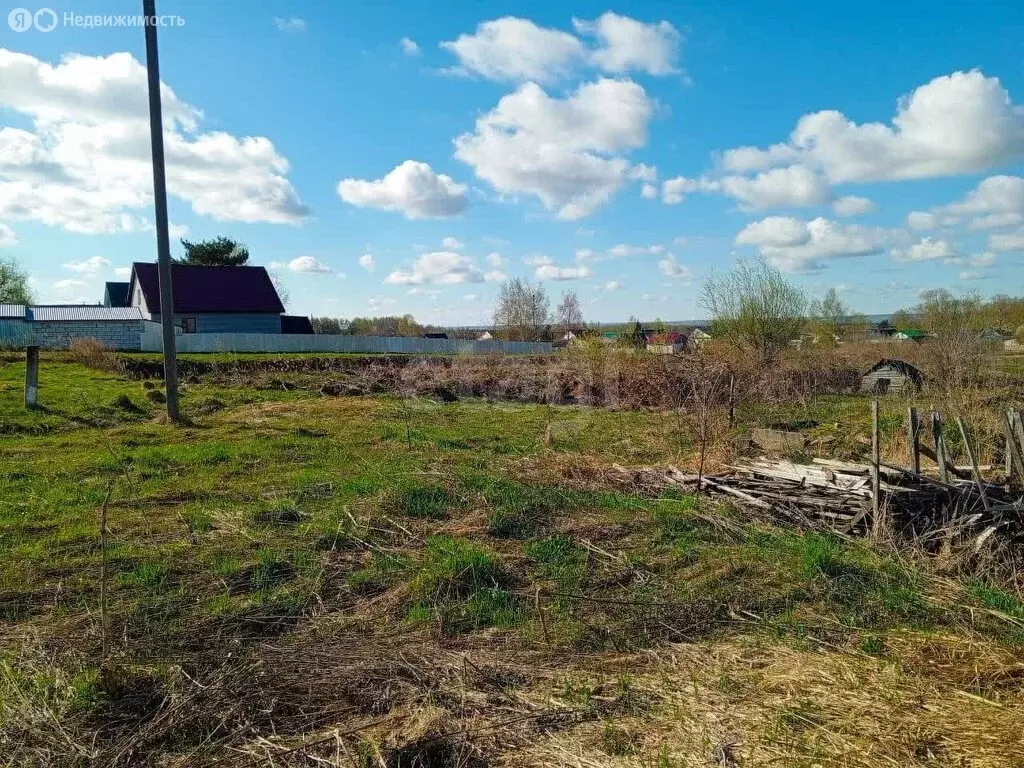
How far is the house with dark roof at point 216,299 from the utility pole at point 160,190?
28.8m

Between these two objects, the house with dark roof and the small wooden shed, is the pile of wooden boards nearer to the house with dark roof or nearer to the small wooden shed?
the small wooden shed

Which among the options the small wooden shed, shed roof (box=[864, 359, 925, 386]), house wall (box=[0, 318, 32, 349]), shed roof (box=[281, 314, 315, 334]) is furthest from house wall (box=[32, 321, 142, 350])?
shed roof (box=[864, 359, 925, 386])

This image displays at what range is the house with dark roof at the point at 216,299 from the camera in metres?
41.5

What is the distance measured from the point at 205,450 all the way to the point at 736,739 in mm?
9616

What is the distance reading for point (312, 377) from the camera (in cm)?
2512

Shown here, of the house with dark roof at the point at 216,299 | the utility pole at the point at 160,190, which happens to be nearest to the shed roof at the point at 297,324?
the house with dark roof at the point at 216,299

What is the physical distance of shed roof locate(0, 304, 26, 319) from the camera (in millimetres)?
37956

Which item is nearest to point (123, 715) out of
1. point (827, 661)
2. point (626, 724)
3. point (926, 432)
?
point (626, 724)

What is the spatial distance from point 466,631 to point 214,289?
140 feet

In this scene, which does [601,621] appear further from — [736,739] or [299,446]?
[299,446]

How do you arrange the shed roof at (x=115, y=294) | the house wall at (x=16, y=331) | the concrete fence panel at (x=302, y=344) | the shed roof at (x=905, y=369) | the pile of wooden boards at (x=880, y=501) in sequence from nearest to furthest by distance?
the pile of wooden boards at (x=880, y=501), the shed roof at (x=905, y=369), the house wall at (x=16, y=331), the concrete fence panel at (x=302, y=344), the shed roof at (x=115, y=294)

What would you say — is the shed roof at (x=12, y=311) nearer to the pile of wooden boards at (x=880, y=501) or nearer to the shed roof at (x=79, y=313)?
the shed roof at (x=79, y=313)

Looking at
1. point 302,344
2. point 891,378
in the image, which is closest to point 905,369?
point 891,378

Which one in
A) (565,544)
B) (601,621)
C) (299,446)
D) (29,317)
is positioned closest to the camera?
(601,621)
